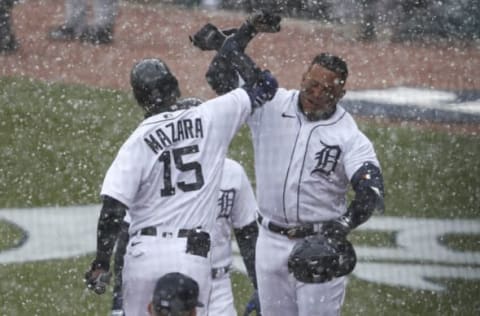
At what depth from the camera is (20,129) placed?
43.6ft

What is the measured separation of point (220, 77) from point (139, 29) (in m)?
11.6

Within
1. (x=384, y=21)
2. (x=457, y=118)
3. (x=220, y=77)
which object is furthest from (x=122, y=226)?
(x=384, y=21)

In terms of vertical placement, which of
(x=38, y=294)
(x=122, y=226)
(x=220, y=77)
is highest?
(x=220, y=77)

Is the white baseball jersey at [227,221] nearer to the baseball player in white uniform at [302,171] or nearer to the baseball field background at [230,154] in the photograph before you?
the baseball player in white uniform at [302,171]

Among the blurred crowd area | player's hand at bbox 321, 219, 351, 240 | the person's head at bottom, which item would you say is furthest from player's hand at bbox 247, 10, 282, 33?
the blurred crowd area

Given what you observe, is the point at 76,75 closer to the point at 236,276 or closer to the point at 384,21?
the point at 384,21

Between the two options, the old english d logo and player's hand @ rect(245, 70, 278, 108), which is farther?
the old english d logo

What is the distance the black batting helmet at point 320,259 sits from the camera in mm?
5645

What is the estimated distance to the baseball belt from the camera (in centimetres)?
559

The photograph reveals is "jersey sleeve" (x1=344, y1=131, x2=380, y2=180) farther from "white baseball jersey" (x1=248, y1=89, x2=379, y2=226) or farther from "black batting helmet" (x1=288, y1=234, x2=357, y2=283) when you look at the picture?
"black batting helmet" (x1=288, y1=234, x2=357, y2=283)

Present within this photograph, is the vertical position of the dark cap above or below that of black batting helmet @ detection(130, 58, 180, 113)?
below


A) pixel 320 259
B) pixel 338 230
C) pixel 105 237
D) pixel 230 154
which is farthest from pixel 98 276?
pixel 230 154

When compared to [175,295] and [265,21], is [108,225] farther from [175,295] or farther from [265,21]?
[265,21]

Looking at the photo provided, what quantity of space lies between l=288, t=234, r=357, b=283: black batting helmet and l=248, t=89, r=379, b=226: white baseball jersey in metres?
0.33
